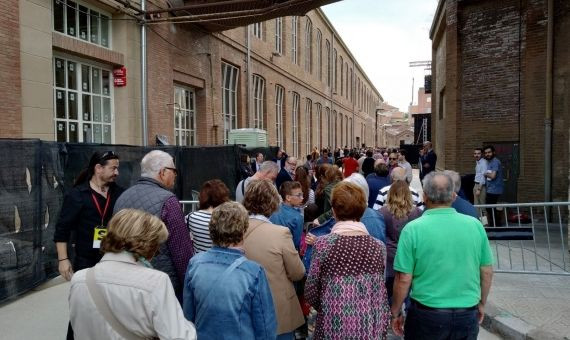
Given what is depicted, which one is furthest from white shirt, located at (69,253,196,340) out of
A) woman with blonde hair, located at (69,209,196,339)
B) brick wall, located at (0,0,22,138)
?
brick wall, located at (0,0,22,138)

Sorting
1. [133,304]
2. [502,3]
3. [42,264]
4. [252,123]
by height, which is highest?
[502,3]

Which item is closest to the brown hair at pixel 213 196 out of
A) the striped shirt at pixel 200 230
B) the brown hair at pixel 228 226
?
the striped shirt at pixel 200 230

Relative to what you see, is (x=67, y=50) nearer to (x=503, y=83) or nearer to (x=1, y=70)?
(x=1, y=70)

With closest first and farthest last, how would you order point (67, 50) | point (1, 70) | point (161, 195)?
point (161, 195) < point (1, 70) < point (67, 50)

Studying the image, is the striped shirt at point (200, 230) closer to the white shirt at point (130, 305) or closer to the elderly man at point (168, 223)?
the elderly man at point (168, 223)

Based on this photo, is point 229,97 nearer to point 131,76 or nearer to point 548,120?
point 131,76

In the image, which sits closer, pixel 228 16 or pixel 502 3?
pixel 502 3

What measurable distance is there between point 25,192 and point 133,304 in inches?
188

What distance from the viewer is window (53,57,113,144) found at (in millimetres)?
10641

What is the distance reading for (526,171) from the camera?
40.1 ft

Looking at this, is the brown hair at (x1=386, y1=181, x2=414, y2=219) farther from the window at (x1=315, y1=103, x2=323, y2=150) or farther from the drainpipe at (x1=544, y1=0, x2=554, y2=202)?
the window at (x1=315, y1=103, x2=323, y2=150)

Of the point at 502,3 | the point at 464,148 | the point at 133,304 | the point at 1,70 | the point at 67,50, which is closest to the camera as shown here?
the point at 133,304

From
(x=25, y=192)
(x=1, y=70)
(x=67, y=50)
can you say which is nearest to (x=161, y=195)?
(x=25, y=192)

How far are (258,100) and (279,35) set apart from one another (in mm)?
5381
